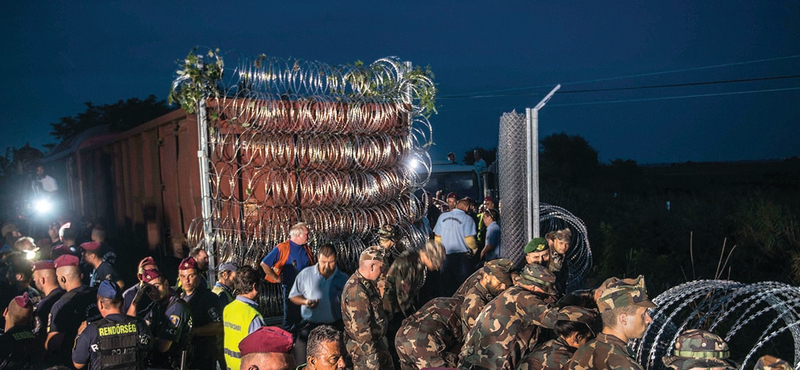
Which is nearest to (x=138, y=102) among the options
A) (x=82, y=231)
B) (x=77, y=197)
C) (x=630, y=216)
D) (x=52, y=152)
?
(x=52, y=152)

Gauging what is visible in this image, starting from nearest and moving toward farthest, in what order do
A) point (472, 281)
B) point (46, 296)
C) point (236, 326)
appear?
1. point (236, 326)
2. point (472, 281)
3. point (46, 296)

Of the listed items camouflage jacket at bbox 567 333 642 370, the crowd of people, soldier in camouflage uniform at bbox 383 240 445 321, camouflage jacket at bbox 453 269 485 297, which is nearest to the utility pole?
the crowd of people

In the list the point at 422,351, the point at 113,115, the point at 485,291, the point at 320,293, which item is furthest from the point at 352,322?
the point at 113,115

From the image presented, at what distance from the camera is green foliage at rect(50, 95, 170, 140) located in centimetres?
3684

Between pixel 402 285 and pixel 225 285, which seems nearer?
pixel 225 285

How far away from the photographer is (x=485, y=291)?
5016 millimetres

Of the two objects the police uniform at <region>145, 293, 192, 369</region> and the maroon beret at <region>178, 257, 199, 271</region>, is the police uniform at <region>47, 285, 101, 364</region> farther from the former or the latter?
the maroon beret at <region>178, 257, 199, 271</region>

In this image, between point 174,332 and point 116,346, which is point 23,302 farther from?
point 174,332

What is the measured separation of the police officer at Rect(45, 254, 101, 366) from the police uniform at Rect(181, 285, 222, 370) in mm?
815

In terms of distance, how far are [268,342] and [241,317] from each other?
154 centimetres

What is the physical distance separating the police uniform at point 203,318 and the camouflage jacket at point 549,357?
286 cm

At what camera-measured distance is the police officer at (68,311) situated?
518 centimetres

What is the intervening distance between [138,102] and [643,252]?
118ft

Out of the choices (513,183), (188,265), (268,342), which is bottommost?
(268,342)
